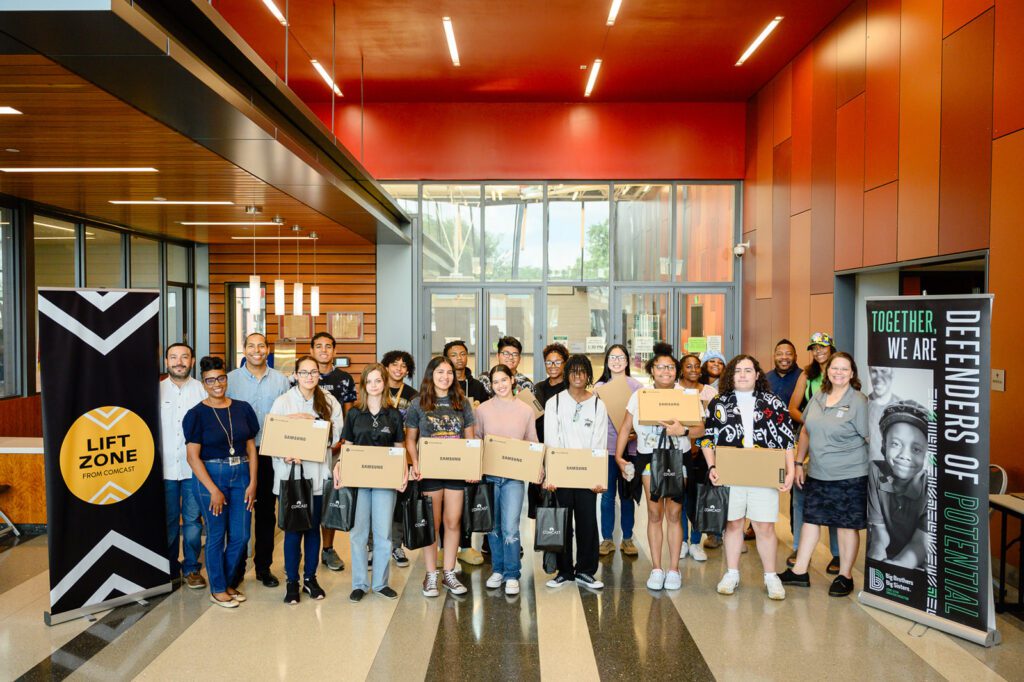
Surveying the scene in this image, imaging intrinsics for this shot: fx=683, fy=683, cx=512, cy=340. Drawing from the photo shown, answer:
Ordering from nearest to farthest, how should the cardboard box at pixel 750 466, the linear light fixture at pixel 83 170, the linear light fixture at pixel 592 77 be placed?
the cardboard box at pixel 750 466 < the linear light fixture at pixel 83 170 < the linear light fixture at pixel 592 77

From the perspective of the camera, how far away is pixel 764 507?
14.0 feet

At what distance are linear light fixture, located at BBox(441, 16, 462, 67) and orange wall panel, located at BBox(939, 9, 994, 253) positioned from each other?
4821mm

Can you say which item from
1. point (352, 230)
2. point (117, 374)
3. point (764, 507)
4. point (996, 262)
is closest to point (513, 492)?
point (764, 507)

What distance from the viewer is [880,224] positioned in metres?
6.68

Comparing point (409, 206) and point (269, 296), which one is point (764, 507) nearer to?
point (409, 206)

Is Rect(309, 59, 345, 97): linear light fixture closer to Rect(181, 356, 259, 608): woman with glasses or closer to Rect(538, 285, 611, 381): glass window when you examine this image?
Rect(538, 285, 611, 381): glass window

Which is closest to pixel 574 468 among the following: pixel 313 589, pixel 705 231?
pixel 313 589

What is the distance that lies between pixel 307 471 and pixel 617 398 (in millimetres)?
2231

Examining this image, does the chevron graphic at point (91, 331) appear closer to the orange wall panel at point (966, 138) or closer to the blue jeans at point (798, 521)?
the blue jeans at point (798, 521)

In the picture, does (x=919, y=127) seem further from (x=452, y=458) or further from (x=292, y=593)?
(x=292, y=593)

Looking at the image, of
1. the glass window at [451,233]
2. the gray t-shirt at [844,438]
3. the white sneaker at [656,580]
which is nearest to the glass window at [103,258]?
the glass window at [451,233]

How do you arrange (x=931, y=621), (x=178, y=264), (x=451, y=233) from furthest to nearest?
(x=451, y=233) → (x=178, y=264) → (x=931, y=621)

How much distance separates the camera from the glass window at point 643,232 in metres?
10.7

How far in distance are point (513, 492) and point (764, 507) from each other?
1.58 metres
